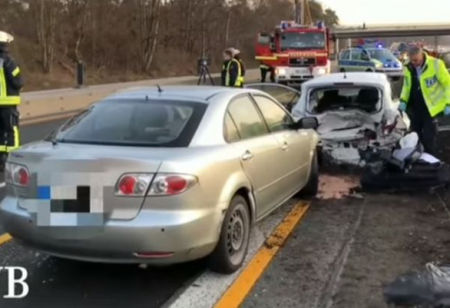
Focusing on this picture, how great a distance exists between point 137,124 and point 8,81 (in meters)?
→ 5.08

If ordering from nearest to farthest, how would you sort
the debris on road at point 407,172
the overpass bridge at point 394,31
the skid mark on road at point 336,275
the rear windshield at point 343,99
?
the skid mark on road at point 336,275, the debris on road at point 407,172, the rear windshield at point 343,99, the overpass bridge at point 394,31

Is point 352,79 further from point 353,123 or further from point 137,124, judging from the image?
point 137,124

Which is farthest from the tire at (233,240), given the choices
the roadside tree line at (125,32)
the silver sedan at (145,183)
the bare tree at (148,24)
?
the bare tree at (148,24)

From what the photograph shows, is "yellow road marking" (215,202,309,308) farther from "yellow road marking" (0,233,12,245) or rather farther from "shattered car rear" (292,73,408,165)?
"shattered car rear" (292,73,408,165)

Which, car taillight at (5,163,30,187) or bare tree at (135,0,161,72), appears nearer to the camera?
car taillight at (5,163,30,187)

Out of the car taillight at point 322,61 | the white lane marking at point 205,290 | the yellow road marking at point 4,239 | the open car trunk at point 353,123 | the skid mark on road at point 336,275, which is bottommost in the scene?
the yellow road marking at point 4,239

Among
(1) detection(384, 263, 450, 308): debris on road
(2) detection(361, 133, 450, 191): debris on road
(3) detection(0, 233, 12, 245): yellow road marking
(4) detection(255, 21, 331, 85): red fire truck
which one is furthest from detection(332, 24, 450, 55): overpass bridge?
(1) detection(384, 263, 450, 308): debris on road

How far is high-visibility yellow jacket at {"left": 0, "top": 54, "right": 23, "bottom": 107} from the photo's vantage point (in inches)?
368

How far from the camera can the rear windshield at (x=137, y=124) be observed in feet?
15.8

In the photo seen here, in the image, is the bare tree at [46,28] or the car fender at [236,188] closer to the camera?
the car fender at [236,188]

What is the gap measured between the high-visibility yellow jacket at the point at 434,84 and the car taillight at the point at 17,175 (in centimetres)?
569

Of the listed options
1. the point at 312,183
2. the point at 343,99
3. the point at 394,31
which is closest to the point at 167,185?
the point at 312,183

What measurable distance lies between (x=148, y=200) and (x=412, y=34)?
4118 inches

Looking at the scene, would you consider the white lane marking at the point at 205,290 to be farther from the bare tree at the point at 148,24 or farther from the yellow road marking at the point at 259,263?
the bare tree at the point at 148,24
